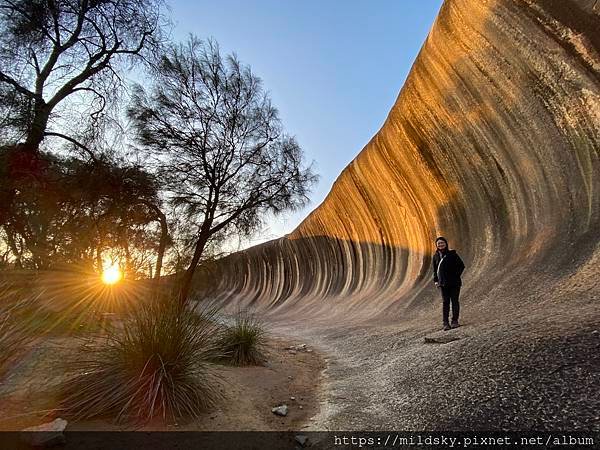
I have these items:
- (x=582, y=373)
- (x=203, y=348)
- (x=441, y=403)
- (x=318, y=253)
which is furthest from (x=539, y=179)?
(x=318, y=253)

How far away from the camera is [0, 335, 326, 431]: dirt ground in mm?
2684

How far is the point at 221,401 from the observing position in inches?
131

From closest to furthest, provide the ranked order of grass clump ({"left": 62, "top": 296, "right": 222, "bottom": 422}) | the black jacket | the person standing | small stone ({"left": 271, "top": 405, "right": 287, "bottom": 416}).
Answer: grass clump ({"left": 62, "top": 296, "right": 222, "bottom": 422}), small stone ({"left": 271, "top": 405, "right": 287, "bottom": 416}), the person standing, the black jacket

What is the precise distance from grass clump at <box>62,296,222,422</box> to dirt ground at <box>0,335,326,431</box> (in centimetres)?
10

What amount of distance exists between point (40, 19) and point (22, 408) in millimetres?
4731

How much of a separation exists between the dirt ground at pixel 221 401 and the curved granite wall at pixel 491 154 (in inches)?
135

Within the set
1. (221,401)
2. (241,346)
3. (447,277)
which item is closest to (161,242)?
(241,346)

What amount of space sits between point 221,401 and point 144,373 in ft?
2.30

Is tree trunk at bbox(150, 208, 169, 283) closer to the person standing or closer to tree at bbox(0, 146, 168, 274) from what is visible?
tree at bbox(0, 146, 168, 274)

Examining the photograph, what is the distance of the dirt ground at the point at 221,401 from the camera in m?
2.68

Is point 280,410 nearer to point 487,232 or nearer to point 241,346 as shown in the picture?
point 241,346

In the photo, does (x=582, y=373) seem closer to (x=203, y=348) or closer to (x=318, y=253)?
(x=203, y=348)

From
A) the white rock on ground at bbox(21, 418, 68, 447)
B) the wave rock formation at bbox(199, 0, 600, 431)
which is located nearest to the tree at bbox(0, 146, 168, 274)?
the white rock on ground at bbox(21, 418, 68, 447)

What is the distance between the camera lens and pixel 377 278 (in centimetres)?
1196
